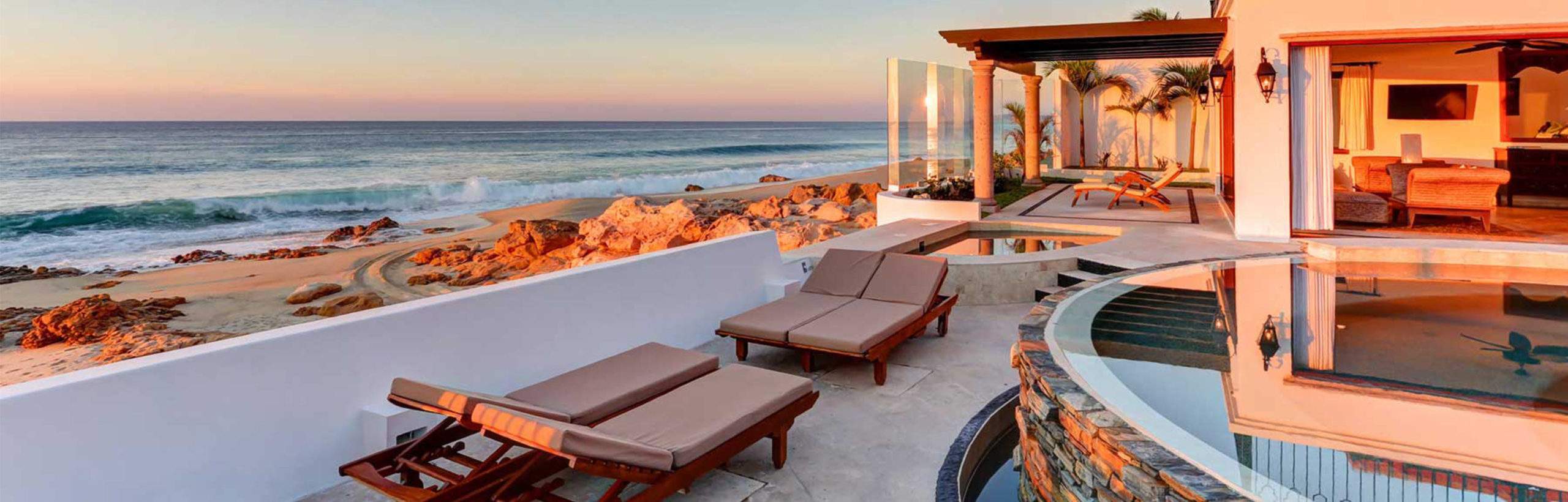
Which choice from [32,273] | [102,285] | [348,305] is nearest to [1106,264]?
[348,305]

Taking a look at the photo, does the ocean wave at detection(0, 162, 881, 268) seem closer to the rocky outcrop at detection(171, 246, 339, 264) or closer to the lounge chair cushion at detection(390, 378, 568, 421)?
the rocky outcrop at detection(171, 246, 339, 264)

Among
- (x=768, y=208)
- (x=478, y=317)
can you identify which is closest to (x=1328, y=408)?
(x=478, y=317)

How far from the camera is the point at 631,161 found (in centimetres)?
4266

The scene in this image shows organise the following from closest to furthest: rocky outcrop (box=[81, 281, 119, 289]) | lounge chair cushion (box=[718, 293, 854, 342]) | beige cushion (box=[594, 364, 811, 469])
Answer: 1. beige cushion (box=[594, 364, 811, 469])
2. lounge chair cushion (box=[718, 293, 854, 342])
3. rocky outcrop (box=[81, 281, 119, 289])

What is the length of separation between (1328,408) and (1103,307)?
1360mm

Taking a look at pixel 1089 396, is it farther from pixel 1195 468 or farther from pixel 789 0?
pixel 789 0

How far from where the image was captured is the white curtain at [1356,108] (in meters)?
12.6

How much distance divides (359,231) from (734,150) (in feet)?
96.8

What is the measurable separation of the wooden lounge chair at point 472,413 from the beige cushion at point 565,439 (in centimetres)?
8

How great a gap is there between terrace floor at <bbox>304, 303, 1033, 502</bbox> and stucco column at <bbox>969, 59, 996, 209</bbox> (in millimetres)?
6499

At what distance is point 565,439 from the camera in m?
2.96

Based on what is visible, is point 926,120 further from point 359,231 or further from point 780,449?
point 359,231

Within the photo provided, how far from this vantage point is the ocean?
23078 mm

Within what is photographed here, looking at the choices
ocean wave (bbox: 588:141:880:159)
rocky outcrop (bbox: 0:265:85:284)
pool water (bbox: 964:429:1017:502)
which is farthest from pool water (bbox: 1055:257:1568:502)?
ocean wave (bbox: 588:141:880:159)
